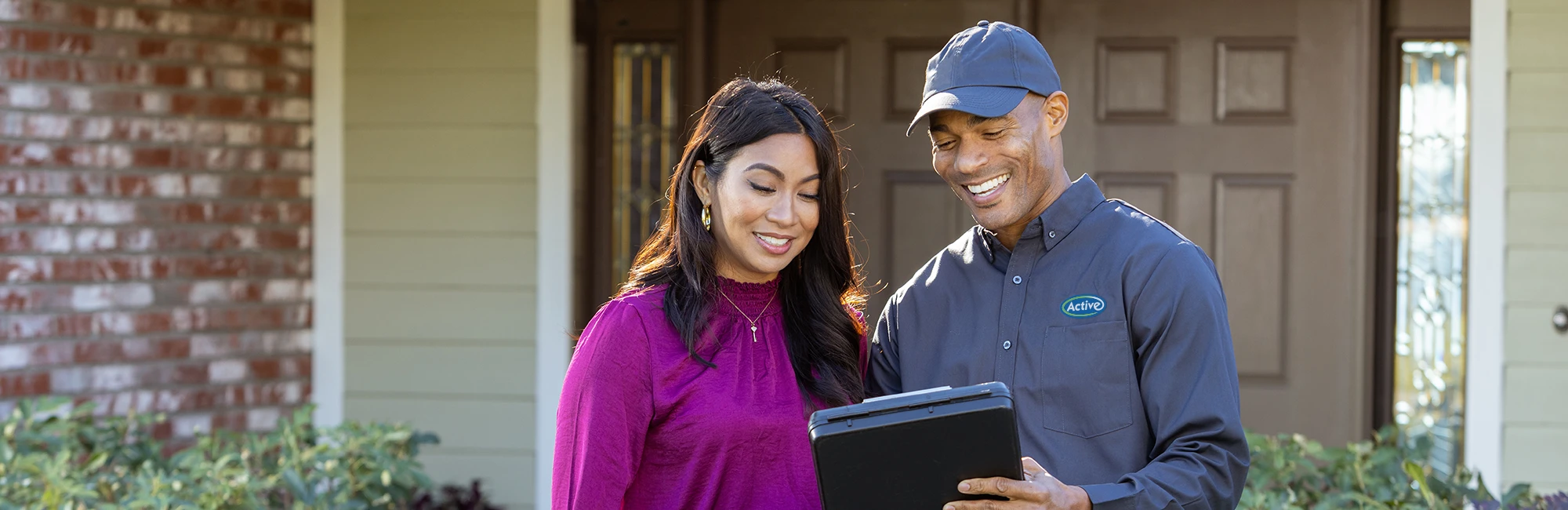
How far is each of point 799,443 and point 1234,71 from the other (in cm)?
275

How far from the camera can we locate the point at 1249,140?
13.3 ft

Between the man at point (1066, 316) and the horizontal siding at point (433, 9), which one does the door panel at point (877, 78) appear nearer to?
the horizontal siding at point (433, 9)

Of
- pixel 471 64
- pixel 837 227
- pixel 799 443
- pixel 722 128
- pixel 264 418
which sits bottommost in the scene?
pixel 264 418

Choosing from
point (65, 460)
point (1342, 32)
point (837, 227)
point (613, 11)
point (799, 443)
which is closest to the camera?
point (799, 443)

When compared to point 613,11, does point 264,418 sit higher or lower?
lower

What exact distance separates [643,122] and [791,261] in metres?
2.44

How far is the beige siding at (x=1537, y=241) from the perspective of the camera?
3609 millimetres

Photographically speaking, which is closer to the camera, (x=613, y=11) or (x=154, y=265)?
(x=154, y=265)

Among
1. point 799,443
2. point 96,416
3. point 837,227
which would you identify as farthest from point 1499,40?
point 96,416

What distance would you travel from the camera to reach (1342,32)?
13.1ft

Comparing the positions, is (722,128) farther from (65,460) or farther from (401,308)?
(401,308)

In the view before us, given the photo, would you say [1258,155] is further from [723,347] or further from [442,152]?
[723,347]

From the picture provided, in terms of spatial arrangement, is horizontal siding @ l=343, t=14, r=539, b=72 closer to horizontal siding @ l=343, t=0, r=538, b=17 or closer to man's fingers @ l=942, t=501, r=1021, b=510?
horizontal siding @ l=343, t=0, r=538, b=17

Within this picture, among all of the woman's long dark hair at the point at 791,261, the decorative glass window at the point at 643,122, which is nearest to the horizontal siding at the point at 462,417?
the decorative glass window at the point at 643,122
